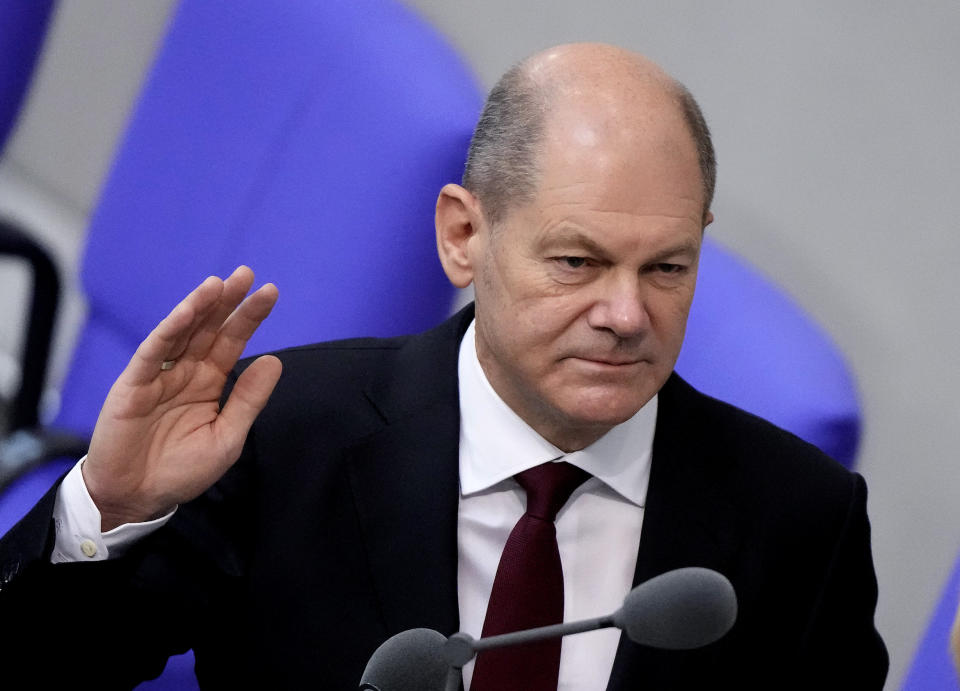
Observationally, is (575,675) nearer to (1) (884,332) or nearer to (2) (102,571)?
(2) (102,571)

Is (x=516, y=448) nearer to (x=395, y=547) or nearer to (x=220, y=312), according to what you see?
(x=395, y=547)

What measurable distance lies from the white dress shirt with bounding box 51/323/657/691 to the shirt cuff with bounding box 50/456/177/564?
0.26 metres

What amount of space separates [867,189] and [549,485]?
82cm

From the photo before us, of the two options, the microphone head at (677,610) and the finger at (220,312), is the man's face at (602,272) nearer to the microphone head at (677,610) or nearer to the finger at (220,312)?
the finger at (220,312)

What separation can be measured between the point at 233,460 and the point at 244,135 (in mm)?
886

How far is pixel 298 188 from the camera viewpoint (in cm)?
198

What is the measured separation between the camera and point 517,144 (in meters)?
1.27

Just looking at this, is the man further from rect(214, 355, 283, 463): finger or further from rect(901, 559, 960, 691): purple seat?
rect(901, 559, 960, 691): purple seat

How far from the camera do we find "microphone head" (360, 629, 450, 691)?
33.8 inches

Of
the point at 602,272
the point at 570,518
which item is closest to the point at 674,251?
the point at 602,272

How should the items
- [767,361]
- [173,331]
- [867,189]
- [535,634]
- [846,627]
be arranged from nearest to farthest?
[535,634]
[173,331]
[846,627]
[767,361]
[867,189]

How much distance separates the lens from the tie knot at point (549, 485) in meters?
1.32

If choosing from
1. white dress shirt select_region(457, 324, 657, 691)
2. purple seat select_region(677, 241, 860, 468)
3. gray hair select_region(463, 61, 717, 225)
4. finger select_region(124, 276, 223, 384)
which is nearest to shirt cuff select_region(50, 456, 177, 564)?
finger select_region(124, 276, 223, 384)

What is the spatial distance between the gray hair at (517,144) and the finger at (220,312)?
0.23 metres
